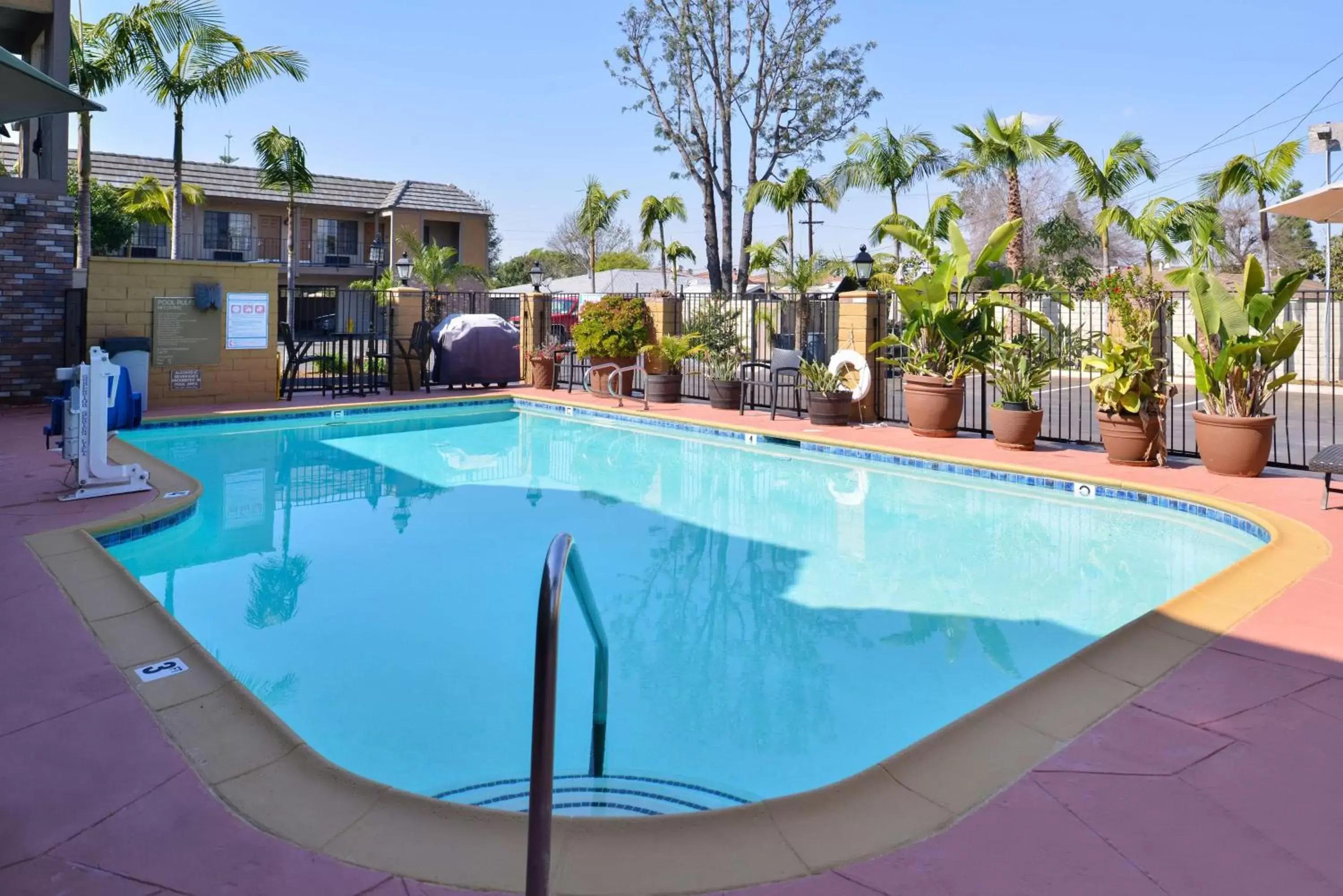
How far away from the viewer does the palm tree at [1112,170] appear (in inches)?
922

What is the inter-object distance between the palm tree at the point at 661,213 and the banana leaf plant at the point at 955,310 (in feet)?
67.4

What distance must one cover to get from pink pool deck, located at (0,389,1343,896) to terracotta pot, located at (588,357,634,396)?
10.9 metres

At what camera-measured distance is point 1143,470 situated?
28.1ft

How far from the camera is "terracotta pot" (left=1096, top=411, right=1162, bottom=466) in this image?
28.6 ft

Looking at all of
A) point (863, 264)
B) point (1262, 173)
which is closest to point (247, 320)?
point (863, 264)

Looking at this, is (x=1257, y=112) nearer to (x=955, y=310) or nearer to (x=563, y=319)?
(x=563, y=319)

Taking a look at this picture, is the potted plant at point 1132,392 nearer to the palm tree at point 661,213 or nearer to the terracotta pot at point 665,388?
the terracotta pot at point 665,388

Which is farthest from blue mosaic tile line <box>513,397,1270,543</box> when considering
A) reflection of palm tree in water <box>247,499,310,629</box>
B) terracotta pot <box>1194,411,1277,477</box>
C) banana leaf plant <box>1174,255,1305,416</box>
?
reflection of palm tree in water <box>247,499,310,629</box>

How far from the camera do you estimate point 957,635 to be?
197 inches

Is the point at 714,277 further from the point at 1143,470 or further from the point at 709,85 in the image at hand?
the point at 1143,470

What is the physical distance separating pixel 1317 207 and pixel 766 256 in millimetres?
21391

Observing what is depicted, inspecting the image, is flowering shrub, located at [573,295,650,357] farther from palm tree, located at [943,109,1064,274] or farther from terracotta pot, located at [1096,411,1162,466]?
palm tree, located at [943,109,1064,274]

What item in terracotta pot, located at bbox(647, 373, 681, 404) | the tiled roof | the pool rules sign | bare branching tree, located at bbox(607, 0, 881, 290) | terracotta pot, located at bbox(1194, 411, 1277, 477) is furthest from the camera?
the tiled roof

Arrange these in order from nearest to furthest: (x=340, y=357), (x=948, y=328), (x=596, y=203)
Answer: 1. (x=948, y=328)
2. (x=340, y=357)
3. (x=596, y=203)
